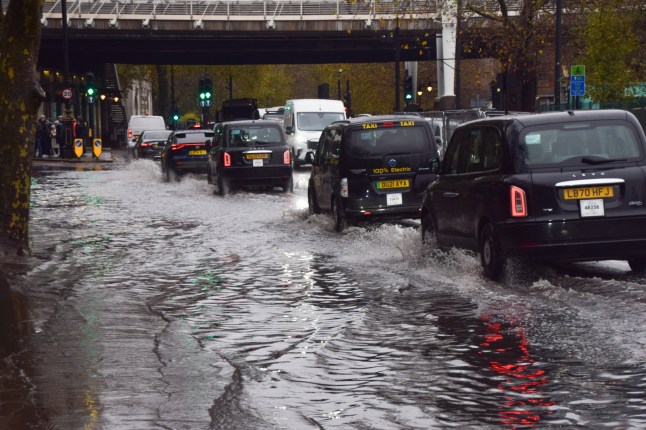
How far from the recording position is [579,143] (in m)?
12.0

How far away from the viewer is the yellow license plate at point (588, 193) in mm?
11727

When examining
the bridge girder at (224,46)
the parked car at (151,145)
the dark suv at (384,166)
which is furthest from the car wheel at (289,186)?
the bridge girder at (224,46)

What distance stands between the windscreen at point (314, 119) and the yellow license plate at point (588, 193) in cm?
3403

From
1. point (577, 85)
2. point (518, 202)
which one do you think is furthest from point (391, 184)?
point (577, 85)

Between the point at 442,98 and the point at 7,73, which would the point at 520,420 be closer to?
the point at 7,73

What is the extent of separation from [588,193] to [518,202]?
631mm

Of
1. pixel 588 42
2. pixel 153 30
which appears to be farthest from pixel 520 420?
pixel 153 30

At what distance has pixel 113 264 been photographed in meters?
15.4

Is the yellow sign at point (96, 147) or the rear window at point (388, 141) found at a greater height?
the rear window at point (388, 141)

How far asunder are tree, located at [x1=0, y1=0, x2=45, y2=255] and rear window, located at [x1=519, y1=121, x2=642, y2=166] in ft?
19.6

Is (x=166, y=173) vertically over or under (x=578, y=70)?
under

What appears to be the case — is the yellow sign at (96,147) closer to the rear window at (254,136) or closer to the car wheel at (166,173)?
the car wheel at (166,173)

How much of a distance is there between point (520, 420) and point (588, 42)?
38404mm

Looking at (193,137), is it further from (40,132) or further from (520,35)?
(40,132)
